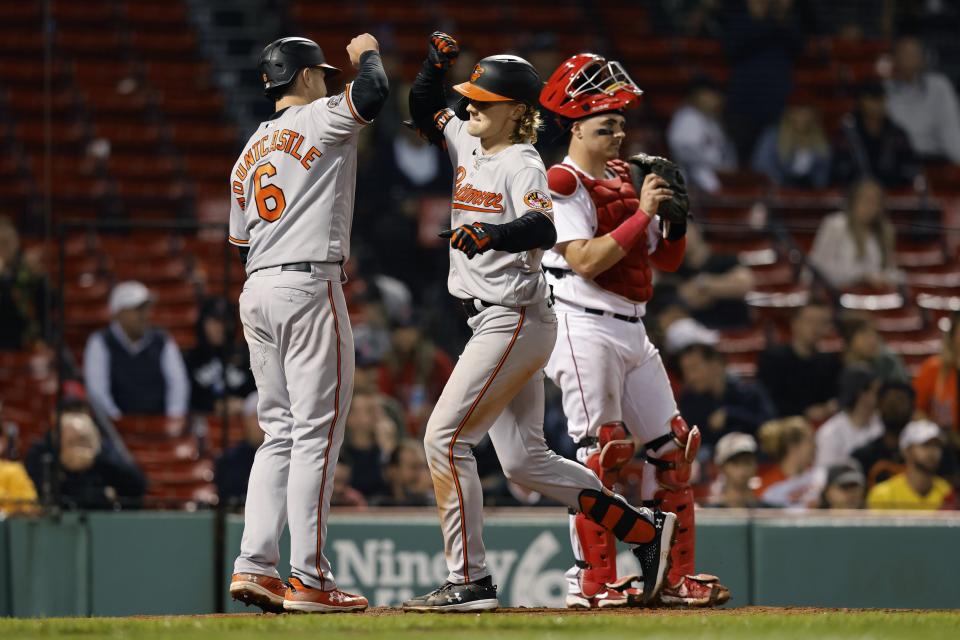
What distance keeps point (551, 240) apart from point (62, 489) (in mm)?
3779

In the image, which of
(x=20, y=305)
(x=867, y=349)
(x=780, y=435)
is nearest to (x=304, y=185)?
(x=780, y=435)

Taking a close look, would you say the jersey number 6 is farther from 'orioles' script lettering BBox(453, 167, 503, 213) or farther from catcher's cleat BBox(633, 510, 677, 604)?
catcher's cleat BBox(633, 510, 677, 604)

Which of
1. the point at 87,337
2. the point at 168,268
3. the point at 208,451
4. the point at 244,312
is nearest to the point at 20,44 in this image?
the point at 168,268

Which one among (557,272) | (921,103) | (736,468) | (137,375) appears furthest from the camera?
(921,103)

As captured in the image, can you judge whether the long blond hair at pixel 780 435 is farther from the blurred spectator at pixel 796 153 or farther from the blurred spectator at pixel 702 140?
the blurred spectator at pixel 796 153

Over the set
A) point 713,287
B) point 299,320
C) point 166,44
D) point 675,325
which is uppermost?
point 166,44

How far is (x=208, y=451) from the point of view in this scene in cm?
825

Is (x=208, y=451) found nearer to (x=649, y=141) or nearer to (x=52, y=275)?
(x=52, y=275)

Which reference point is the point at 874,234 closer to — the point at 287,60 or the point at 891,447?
the point at 891,447

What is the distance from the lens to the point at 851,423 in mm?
8781

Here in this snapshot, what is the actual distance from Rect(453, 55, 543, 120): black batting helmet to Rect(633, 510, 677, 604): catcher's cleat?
5.18 feet

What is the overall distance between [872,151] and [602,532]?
7.61 meters

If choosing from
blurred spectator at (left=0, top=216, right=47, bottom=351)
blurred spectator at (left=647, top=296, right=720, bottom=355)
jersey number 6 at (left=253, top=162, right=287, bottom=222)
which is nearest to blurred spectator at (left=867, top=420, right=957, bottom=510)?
blurred spectator at (left=647, top=296, right=720, bottom=355)

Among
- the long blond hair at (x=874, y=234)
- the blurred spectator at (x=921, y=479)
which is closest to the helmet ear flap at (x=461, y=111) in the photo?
the blurred spectator at (x=921, y=479)
